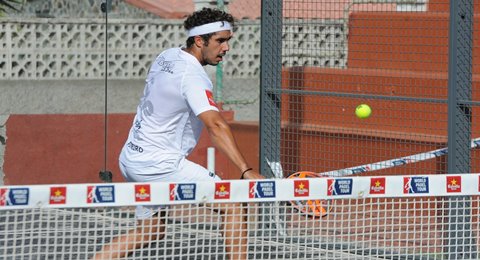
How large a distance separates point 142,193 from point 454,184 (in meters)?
1.69

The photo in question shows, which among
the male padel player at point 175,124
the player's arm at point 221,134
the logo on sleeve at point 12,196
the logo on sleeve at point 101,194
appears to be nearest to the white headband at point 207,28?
the male padel player at point 175,124

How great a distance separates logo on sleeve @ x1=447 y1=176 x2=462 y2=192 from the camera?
6504 mm

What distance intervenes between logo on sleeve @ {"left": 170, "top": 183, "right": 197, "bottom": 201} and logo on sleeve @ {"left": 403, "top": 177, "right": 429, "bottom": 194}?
1.15 meters

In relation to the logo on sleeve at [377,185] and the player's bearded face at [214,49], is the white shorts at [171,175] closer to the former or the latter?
the player's bearded face at [214,49]

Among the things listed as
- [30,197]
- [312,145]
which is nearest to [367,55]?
[312,145]

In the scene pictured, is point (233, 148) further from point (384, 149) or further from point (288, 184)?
point (384, 149)

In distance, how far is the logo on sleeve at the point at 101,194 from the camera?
5852 millimetres

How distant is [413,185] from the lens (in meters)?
6.46

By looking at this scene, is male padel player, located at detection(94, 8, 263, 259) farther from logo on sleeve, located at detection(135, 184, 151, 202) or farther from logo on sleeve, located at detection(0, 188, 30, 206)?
logo on sleeve, located at detection(0, 188, 30, 206)

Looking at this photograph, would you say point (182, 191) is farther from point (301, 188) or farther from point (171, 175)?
point (171, 175)

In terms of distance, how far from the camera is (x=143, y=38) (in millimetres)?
13117

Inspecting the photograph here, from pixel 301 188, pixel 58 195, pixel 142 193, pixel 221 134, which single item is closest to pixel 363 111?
pixel 221 134

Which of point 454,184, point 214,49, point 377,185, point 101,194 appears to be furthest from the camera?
point 214,49

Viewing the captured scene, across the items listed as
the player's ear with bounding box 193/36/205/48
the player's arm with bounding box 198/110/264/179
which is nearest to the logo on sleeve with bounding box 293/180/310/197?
the player's arm with bounding box 198/110/264/179
